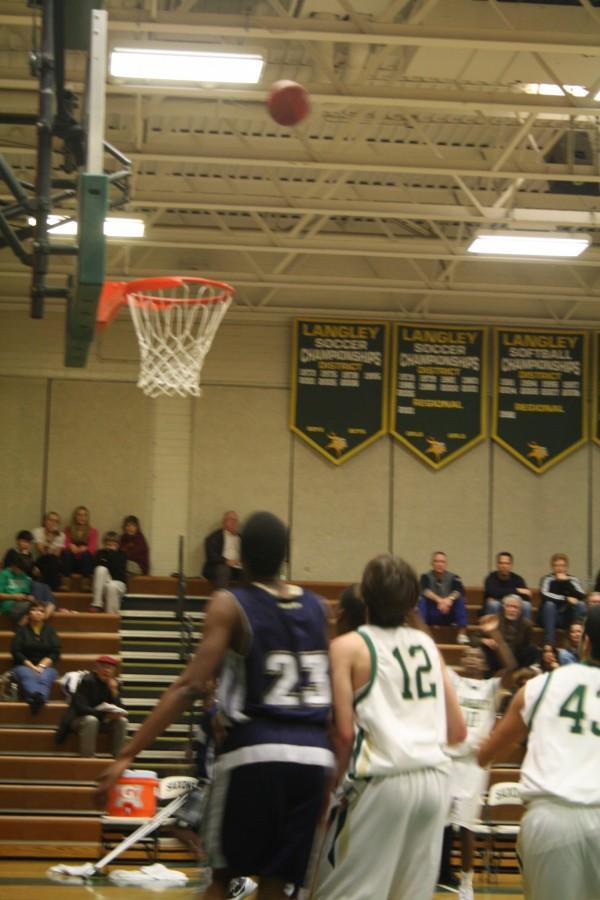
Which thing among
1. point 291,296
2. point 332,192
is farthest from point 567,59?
point 291,296

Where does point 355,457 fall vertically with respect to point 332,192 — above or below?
below

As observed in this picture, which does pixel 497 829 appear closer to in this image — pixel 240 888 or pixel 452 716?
A: pixel 240 888

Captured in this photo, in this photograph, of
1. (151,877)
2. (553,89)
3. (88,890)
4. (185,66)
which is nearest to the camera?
(88,890)

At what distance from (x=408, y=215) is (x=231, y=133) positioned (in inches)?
98.0

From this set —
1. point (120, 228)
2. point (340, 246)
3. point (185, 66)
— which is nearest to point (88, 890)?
point (185, 66)

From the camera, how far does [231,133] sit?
→ 15.2 meters

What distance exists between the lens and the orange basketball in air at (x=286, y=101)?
32.2 ft

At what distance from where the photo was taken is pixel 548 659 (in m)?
16.0

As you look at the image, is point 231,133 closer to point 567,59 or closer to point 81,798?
point 567,59

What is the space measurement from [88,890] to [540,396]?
12634 mm

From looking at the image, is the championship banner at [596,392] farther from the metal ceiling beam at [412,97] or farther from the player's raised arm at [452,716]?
the player's raised arm at [452,716]

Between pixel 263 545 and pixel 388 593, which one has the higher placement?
pixel 263 545

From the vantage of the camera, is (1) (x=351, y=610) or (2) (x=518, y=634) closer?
(1) (x=351, y=610)

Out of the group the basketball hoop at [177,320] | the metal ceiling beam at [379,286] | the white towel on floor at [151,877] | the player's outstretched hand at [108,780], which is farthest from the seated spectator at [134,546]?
the player's outstretched hand at [108,780]
